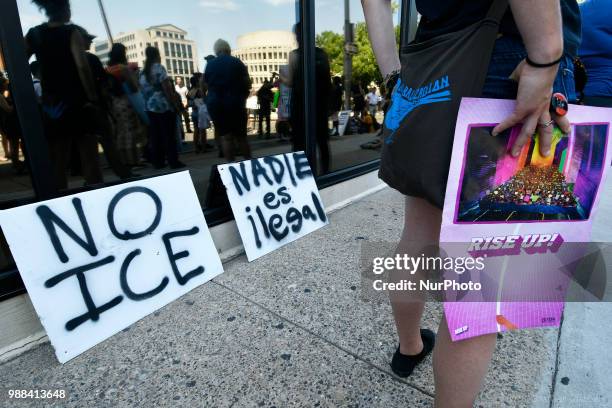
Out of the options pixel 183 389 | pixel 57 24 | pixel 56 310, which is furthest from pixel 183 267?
pixel 57 24

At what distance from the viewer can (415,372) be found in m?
1.53

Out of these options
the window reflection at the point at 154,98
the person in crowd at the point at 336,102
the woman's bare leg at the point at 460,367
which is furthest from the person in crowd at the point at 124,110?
the woman's bare leg at the point at 460,367

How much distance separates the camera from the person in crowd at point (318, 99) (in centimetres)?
324

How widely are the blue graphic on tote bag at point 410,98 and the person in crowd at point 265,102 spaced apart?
2390mm

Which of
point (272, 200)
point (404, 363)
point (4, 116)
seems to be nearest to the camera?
point (404, 363)

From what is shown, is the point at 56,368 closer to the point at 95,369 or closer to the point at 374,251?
the point at 95,369

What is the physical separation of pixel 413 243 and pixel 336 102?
3218 mm

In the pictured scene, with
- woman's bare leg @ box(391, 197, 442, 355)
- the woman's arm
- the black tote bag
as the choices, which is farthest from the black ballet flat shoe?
the woman's arm

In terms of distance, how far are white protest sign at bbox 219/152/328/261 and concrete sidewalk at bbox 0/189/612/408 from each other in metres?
0.51

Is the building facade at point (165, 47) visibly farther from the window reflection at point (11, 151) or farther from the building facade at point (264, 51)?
the window reflection at point (11, 151)

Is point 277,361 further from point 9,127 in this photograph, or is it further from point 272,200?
point 9,127

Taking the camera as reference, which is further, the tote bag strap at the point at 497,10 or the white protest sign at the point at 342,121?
the white protest sign at the point at 342,121

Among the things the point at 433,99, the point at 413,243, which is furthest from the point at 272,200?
the point at 433,99

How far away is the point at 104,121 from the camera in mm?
2400
